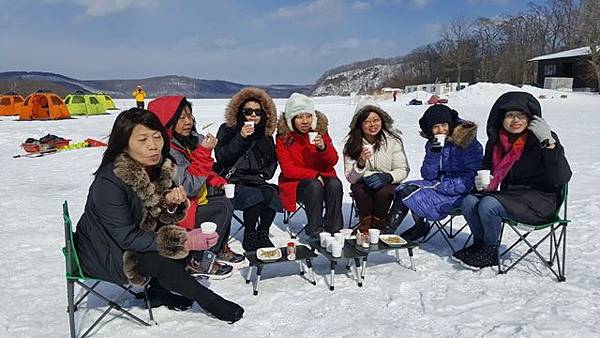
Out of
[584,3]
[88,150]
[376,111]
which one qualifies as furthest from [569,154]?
[584,3]

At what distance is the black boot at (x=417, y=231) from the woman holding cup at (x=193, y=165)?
1.89 meters

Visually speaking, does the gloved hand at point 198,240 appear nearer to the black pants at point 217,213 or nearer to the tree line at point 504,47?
the black pants at point 217,213

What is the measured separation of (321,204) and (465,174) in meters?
1.37

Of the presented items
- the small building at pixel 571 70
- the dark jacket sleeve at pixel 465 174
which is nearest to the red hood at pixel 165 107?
the dark jacket sleeve at pixel 465 174

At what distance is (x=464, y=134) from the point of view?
420 centimetres

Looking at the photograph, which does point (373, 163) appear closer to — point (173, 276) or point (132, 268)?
point (173, 276)

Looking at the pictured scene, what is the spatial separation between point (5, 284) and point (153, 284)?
142 cm

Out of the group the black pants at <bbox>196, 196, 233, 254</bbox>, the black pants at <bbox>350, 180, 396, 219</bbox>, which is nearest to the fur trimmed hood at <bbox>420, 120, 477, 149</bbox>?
the black pants at <bbox>350, 180, 396, 219</bbox>

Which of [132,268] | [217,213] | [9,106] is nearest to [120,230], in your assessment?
[132,268]

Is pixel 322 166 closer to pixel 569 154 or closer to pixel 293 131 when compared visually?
pixel 293 131

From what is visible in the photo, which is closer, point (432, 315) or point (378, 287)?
point (432, 315)

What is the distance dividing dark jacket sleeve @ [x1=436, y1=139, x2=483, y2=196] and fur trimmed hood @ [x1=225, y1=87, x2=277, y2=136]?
1764 millimetres

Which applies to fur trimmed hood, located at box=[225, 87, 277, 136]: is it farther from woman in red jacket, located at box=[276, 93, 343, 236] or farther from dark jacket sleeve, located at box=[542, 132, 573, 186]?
dark jacket sleeve, located at box=[542, 132, 573, 186]

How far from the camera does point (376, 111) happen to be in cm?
466
